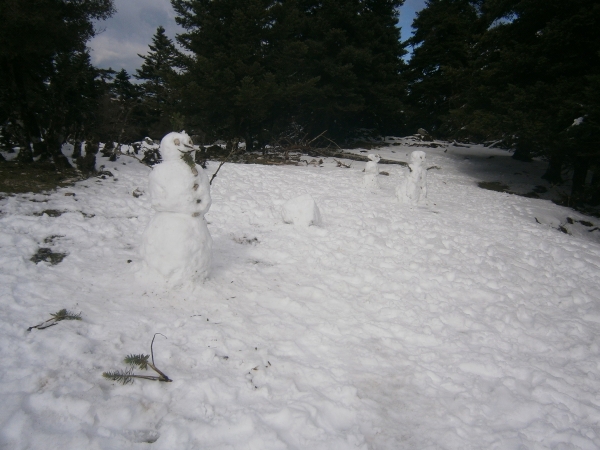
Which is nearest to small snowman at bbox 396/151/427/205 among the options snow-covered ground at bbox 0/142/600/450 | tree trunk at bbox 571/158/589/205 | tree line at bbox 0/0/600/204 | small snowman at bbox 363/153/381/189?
small snowman at bbox 363/153/381/189

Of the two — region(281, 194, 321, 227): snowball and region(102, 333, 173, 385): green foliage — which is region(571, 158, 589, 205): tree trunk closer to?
region(281, 194, 321, 227): snowball

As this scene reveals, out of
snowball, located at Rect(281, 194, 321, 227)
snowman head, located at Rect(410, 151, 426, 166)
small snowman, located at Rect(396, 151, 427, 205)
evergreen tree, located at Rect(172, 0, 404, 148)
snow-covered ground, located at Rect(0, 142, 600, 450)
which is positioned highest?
evergreen tree, located at Rect(172, 0, 404, 148)

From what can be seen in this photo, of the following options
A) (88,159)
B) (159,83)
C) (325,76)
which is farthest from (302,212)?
(159,83)

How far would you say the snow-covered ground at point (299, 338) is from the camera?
8.27 feet

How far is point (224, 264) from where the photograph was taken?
5.26 metres

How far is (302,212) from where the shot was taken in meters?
7.12

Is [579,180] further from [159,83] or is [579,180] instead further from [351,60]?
[159,83]

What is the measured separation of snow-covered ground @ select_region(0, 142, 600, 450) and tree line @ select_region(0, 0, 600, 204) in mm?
2596

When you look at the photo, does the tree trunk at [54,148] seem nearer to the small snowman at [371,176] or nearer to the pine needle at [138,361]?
the pine needle at [138,361]

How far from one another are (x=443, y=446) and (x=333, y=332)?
1.61m

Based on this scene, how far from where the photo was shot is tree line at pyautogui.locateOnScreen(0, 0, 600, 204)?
8203 mm

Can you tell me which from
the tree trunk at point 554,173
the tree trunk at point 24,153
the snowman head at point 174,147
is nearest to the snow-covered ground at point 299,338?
the snowman head at point 174,147

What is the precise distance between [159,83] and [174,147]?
30572 mm

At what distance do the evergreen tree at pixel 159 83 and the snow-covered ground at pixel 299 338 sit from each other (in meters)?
11.1
